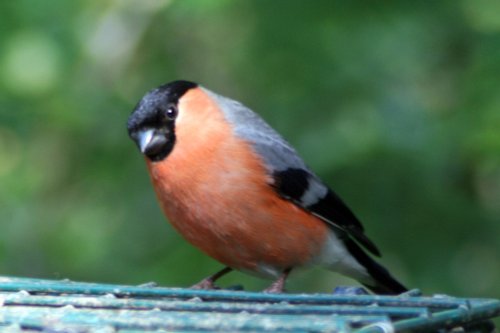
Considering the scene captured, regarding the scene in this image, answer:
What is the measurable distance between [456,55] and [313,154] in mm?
1295

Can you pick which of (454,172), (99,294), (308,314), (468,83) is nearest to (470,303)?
(308,314)

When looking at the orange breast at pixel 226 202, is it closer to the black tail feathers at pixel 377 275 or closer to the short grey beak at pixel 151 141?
the short grey beak at pixel 151 141

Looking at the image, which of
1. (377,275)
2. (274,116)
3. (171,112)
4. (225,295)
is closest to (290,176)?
(171,112)

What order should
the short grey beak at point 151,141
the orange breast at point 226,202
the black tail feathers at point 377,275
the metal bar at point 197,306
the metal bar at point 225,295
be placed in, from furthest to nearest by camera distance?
the black tail feathers at point 377,275, the short grey beak at point 151,141, the orange breast at point 226,202, the metal bar at point 225,295, the metal bar at point 197,306

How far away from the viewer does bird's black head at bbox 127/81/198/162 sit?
543 cm

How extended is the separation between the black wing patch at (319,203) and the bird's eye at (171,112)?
605 mm

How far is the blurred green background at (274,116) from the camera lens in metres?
7.01

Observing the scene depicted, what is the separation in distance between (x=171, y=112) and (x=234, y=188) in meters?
0.62

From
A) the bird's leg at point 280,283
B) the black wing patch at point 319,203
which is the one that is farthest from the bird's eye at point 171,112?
the bird's leg at point 280,283

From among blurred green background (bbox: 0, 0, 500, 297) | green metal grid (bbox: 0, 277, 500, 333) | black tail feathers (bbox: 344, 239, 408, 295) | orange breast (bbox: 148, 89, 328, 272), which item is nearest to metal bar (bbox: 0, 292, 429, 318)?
green metal grid (bbox: 0, 277, 500, 333)

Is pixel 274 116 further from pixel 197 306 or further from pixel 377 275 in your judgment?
pixel 197 306

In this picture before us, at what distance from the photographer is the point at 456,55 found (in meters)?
7.48

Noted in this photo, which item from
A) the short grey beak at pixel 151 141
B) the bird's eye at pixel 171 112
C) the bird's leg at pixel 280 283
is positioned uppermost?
the bird's eye at pixel 171 112

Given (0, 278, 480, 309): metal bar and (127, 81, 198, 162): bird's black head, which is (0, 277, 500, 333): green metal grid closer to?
(0, 278, 480, 309): metal bar
